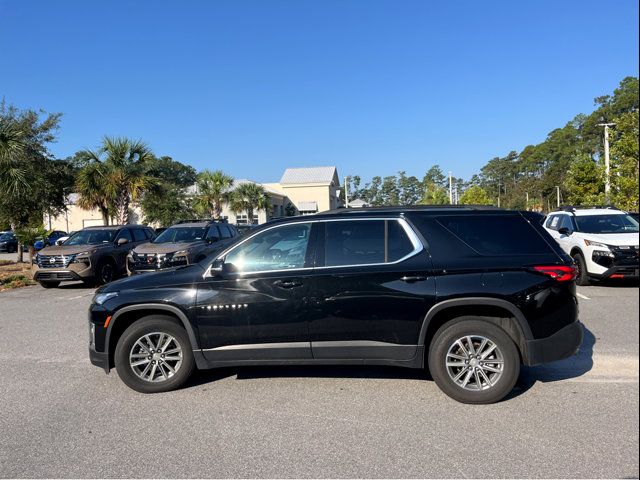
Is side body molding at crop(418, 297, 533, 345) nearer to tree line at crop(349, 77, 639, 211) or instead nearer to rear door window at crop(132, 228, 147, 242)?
tree line at crop(349, 77, 639, 211)

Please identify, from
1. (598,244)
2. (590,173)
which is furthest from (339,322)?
(590,173)

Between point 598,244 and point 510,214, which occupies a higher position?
point 510,214

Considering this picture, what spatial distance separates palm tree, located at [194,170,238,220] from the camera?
Answer: 37.6m

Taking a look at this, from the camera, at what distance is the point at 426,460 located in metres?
3.32

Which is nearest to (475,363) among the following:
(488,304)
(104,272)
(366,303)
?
(488,304)

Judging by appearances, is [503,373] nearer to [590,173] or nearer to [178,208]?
[590,173]

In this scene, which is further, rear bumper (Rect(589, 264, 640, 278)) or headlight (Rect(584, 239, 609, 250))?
headlight (Rect(584, 239, 609, 250))

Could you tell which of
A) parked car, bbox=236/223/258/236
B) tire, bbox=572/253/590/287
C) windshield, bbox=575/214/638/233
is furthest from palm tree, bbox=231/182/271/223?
tire, bbox=572/253/590/287

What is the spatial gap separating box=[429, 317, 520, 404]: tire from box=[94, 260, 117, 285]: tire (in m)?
11.2

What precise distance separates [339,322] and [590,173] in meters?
25.7

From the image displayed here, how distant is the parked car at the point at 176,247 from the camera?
470 inches

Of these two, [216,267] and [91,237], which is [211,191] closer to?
[91,237]

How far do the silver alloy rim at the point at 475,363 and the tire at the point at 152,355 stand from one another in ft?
8.63

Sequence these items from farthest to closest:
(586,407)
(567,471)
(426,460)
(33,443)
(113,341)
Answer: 1. (113,341)
2. (586,407)
3. (33,443)
4. (426,460)
5. (567,471)
